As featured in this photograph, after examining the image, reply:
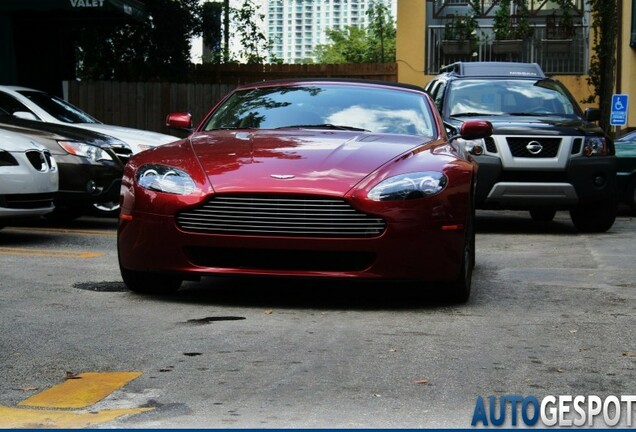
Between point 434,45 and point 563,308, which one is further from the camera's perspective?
point 434,45

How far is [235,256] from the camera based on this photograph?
7.84 meters

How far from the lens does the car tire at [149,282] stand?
326 inches

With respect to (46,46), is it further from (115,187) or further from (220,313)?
(220,313)

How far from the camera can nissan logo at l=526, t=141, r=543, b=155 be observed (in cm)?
1420

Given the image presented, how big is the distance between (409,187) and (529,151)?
6658 millimetres

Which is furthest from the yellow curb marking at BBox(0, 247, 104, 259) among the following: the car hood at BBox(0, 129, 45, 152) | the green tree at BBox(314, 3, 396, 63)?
the green tree at BBox(314, 3, 396, 63)

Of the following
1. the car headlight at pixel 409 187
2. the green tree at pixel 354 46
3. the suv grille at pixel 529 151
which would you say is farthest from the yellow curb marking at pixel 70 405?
the green tree at pixel 354 46

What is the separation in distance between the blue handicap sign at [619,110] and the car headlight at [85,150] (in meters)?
12.9

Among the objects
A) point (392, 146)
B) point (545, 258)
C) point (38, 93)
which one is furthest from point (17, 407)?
point (38, 93)

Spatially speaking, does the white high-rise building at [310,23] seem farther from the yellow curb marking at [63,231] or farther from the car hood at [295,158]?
the car hood at [295,158]

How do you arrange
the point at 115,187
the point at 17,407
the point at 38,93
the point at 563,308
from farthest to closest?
the point at 38,93, the point at 115,187, the point at 563,308, the point at 17,407

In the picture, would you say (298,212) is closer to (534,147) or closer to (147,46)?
(534,147)

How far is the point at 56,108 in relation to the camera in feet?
53.1

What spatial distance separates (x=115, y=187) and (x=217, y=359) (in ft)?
26.9
